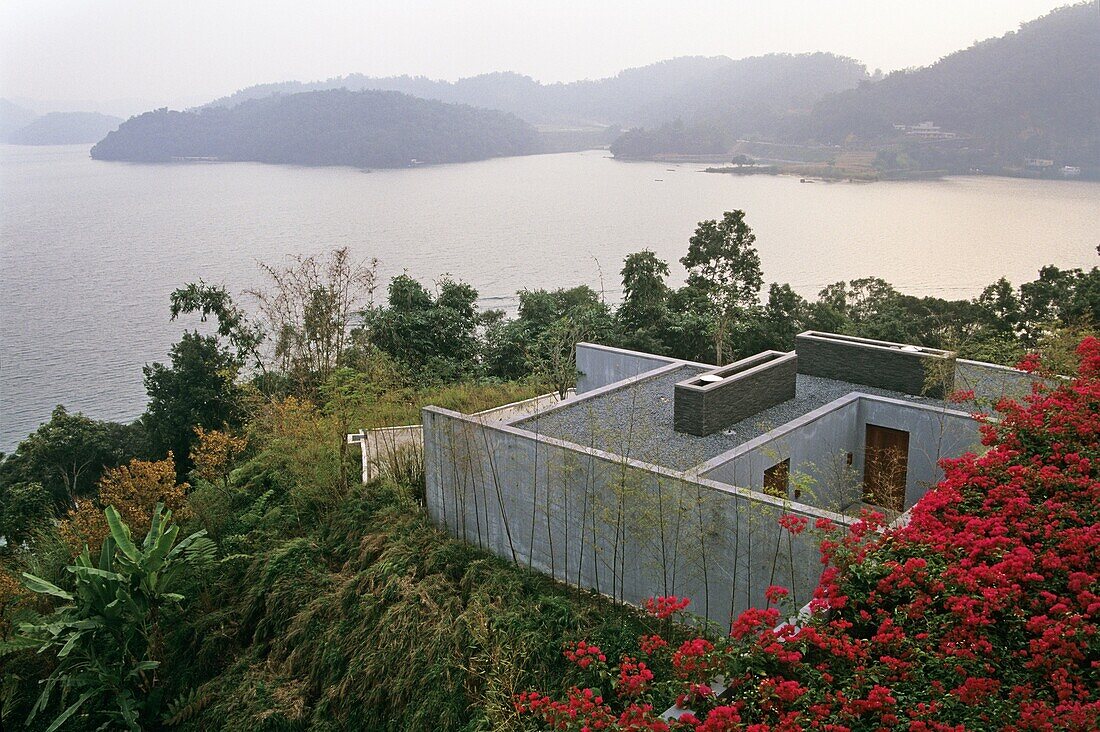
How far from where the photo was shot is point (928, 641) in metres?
4.61

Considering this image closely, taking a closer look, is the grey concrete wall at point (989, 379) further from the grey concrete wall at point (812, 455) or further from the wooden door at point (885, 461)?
the grey concrete wall at point (812, 455)

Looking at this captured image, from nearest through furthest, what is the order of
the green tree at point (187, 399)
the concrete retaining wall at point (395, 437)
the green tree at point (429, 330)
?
the concrete retaining wall at point (395, 437) < the green tree at point (187, 399) < the green tree at point (429, 330)

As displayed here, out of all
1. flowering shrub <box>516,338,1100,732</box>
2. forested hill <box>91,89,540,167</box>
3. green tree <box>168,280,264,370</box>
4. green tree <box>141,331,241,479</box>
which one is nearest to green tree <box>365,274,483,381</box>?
green tree <box>168,280,264,370</box>

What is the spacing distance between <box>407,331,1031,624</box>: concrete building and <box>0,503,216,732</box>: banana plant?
3061 millimetres

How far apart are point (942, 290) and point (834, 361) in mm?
32714

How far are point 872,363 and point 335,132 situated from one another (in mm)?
80394

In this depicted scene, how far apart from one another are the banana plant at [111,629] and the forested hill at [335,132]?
77.4 m

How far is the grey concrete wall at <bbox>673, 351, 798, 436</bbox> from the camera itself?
9.93 m

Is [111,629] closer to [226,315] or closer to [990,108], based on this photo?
[226,315]

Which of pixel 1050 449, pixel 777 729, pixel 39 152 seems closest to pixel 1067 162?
pixel 1050 449

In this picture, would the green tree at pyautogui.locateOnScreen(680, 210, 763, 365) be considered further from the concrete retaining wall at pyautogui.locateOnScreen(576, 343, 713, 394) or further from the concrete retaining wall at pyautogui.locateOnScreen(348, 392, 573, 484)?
the concrete retaining wall at pyautogui.locateOnScreen(348, 392, 573, 484)

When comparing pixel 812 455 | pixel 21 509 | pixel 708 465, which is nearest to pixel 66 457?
pixel 21 509

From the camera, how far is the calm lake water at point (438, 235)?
39.7 metres

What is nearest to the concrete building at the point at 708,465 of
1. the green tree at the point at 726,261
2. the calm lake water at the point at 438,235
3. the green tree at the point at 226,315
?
the green tree at the point at 226,315
